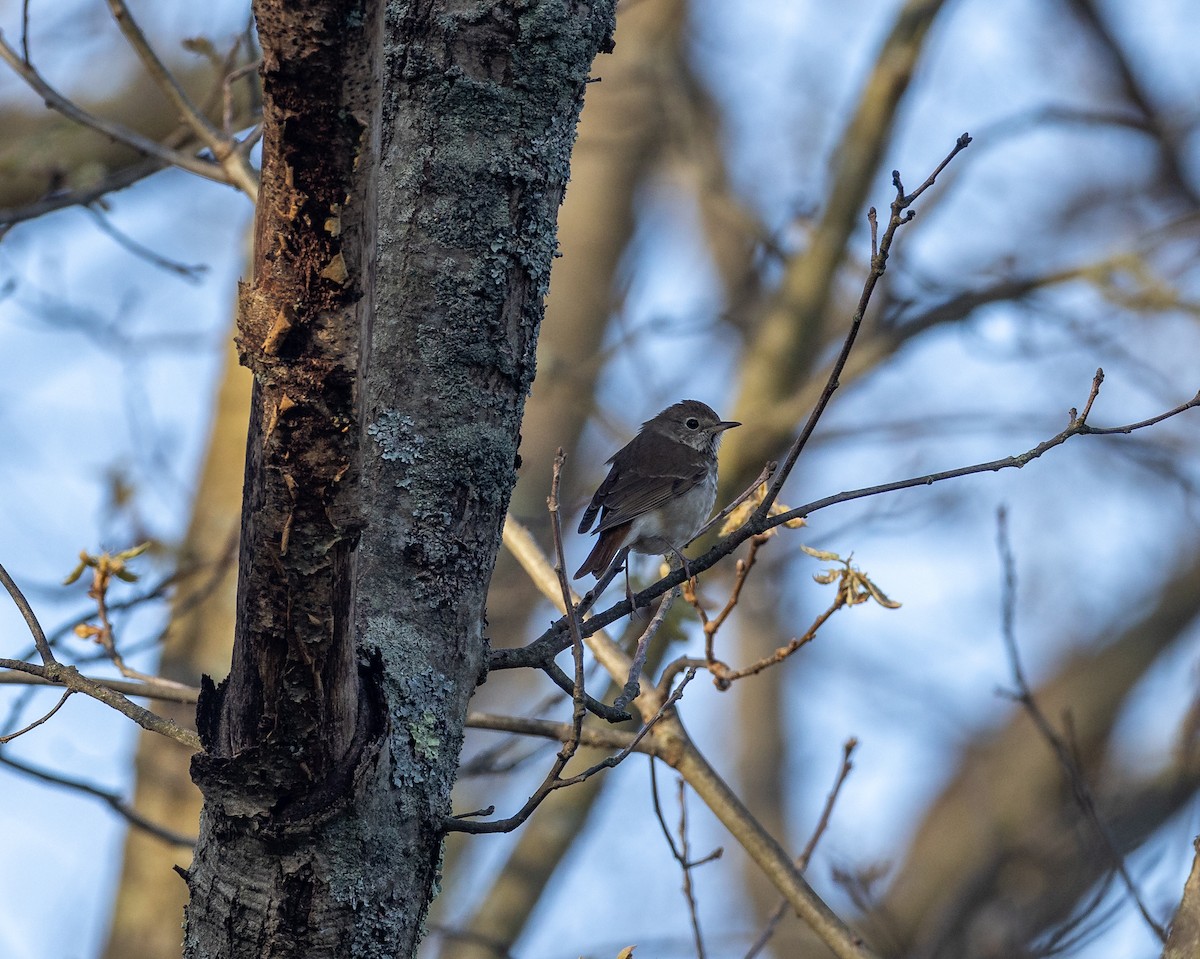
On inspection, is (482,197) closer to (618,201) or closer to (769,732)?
(618,201)

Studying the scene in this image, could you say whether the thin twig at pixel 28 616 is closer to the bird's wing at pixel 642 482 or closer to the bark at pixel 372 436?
the bark at pixel 372 436

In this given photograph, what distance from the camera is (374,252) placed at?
5.29 ft

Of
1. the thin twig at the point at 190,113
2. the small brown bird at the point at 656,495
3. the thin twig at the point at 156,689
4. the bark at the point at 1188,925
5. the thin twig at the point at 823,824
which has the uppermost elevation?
the thin twig at the point at 190,113

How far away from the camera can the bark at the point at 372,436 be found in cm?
155

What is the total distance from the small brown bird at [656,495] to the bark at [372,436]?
75.3 inches

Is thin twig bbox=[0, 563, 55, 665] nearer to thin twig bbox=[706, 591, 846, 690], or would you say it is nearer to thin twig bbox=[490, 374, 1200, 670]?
thin twig bbox=[490, 374, 1200, 670]

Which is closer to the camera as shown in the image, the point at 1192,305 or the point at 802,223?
the point at 1192,305

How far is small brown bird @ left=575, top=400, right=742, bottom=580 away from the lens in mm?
4512

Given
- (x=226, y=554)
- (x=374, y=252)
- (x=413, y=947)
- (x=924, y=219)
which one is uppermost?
(x=924, y=219)

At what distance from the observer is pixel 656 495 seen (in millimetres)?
4605

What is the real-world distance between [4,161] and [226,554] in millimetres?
1892

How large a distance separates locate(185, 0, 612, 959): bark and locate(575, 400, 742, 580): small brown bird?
6.28 ft

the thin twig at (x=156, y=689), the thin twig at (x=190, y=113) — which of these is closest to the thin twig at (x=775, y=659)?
the thin twig at (x=156, y=689)

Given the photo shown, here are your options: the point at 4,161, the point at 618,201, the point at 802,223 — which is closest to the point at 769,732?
the point at 618,201
